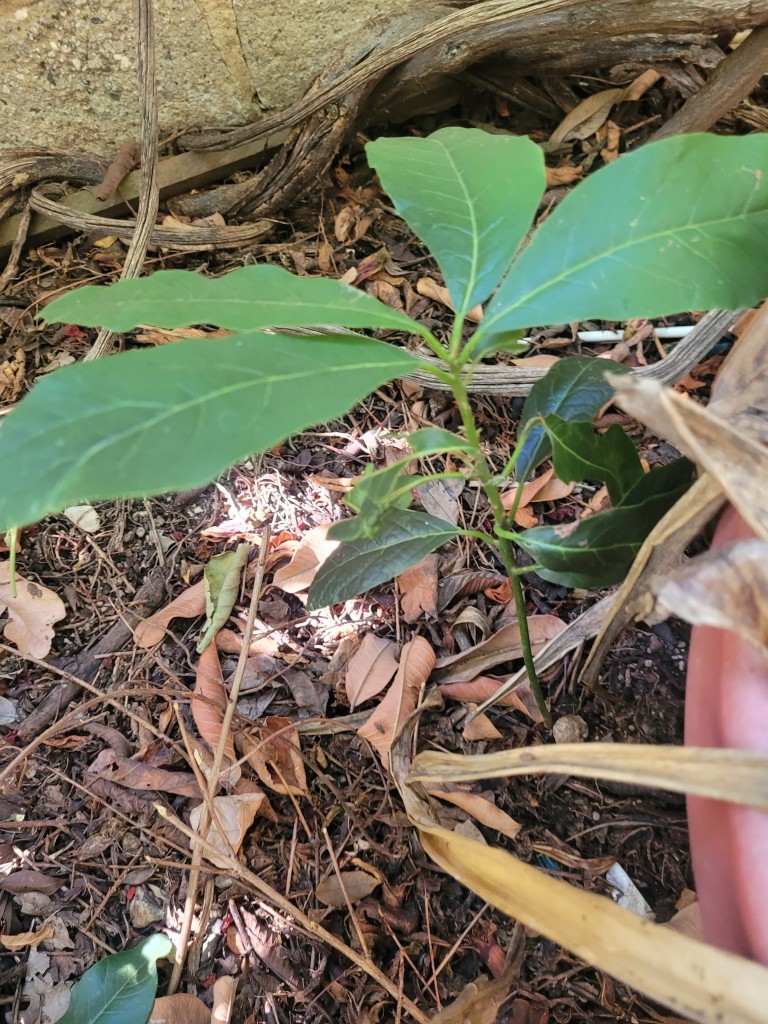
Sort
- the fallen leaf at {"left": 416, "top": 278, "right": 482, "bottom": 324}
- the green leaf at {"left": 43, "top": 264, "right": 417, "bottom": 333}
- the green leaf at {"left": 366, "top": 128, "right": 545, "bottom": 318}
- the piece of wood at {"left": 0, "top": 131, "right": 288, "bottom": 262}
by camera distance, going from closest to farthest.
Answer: the green leaf at {"left": 43, "top": 264, "right": 417, "bottom": 333}, the green leaf at {"left": 366, "top": 128, "right": 545, "bottom": 318}, the fallen leaf at {"left": 416, "top": 278, "right": 482, "bottom": 324}, the piece of wood at {"left": 0, "top": 131, "right": 288, "bottom": 262}

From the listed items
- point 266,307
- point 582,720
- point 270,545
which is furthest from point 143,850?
point 266,307

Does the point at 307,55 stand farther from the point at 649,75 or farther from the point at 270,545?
the point at 270,545

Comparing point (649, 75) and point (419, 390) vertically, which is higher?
point (649, 75)

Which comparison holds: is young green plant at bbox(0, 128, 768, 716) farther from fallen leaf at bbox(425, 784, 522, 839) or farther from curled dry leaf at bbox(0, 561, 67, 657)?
curled dry leaf at bbox(0, 561, 67, 657)

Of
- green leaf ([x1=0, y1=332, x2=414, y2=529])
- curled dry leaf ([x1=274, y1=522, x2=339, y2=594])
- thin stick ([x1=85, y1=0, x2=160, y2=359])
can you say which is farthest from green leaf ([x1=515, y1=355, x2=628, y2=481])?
thin stick ([x1=85, y1=0, x2=160, y2=359])

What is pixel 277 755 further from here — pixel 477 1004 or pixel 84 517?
pixel 84 517

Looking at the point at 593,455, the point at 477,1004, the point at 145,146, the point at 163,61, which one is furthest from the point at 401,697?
the point at 163,61
